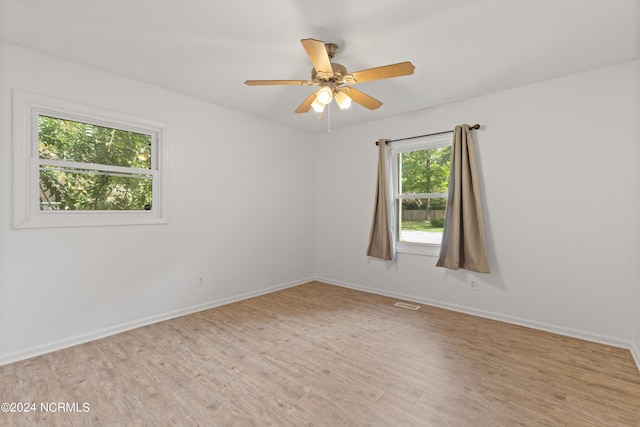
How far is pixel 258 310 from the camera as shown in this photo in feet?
11.2

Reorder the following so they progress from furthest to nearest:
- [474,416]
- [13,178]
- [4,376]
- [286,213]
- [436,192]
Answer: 1. [286,213]
2. [436,192]
3. [13,178]
4. [4,376]
5. [474,416]

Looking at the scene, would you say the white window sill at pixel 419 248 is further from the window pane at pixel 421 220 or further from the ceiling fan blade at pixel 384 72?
the ceiling fan blade at pixel 384 72

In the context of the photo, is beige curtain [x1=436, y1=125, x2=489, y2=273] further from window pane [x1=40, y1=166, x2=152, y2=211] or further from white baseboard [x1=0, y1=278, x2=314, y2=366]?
window pane [x1=40, y1=166, x2=152, y2=211]

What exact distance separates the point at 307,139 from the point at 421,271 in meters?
2.67

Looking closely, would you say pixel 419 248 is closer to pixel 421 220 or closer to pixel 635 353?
pixel 421 220

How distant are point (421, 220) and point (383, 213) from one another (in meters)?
0.49

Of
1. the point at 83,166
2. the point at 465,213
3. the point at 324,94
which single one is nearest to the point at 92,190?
the point at 83,166

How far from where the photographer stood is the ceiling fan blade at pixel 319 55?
5.77 feet

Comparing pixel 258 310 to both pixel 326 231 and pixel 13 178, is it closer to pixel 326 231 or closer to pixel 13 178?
pixel 326 231

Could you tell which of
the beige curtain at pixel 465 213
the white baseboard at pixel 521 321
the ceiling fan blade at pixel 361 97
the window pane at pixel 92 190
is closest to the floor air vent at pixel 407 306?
the white baseboard at pixel 521 321

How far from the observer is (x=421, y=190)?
382cm

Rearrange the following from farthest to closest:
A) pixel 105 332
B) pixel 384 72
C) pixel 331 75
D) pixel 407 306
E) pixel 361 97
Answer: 1. pixel 407 306
2. pixel 105 332
3. pixel 361 97
4. pixel 331 75
5. pixel 384 72

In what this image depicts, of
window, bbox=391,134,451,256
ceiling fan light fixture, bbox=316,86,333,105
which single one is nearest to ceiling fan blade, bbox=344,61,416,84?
ceiling fan light fixture, bbox=316,86,333,105

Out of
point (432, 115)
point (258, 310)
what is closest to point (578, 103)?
point (432, 115)
